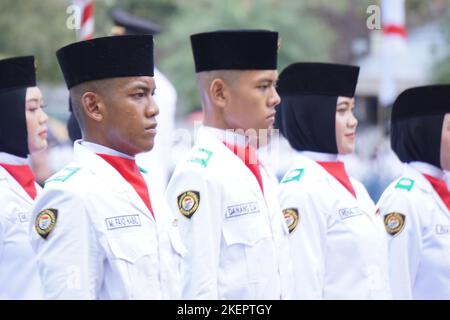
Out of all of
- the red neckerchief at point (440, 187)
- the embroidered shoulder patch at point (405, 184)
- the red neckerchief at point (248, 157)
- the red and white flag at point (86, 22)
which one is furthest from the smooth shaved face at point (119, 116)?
the red and white flag at point (86, 22)

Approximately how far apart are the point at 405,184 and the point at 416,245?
41cm

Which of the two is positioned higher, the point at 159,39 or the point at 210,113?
the point at 159,39

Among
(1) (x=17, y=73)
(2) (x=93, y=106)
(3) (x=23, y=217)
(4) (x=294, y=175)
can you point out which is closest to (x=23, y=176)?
(3) (x=23, y=217)

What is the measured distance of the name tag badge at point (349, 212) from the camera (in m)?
6.44

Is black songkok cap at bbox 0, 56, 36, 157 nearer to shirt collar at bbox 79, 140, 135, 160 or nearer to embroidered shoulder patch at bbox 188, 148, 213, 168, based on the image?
embroidered shoulder patch at bbox 188, 148, 213, 168

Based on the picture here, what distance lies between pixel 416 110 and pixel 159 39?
22919mm

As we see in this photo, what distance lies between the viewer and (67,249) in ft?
16.0

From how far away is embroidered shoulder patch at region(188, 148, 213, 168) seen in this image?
5.80 metres

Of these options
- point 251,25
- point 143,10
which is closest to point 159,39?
point 143,10

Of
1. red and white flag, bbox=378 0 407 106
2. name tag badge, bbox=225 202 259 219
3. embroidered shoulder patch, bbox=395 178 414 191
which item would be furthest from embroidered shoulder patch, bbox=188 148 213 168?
red and white flag, bbox=378 0 407 106

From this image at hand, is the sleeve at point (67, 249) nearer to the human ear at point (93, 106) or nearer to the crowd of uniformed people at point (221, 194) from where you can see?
the crowd of uniformed people at point (221, 194)

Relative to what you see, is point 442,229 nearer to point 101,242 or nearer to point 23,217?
point 23,217
